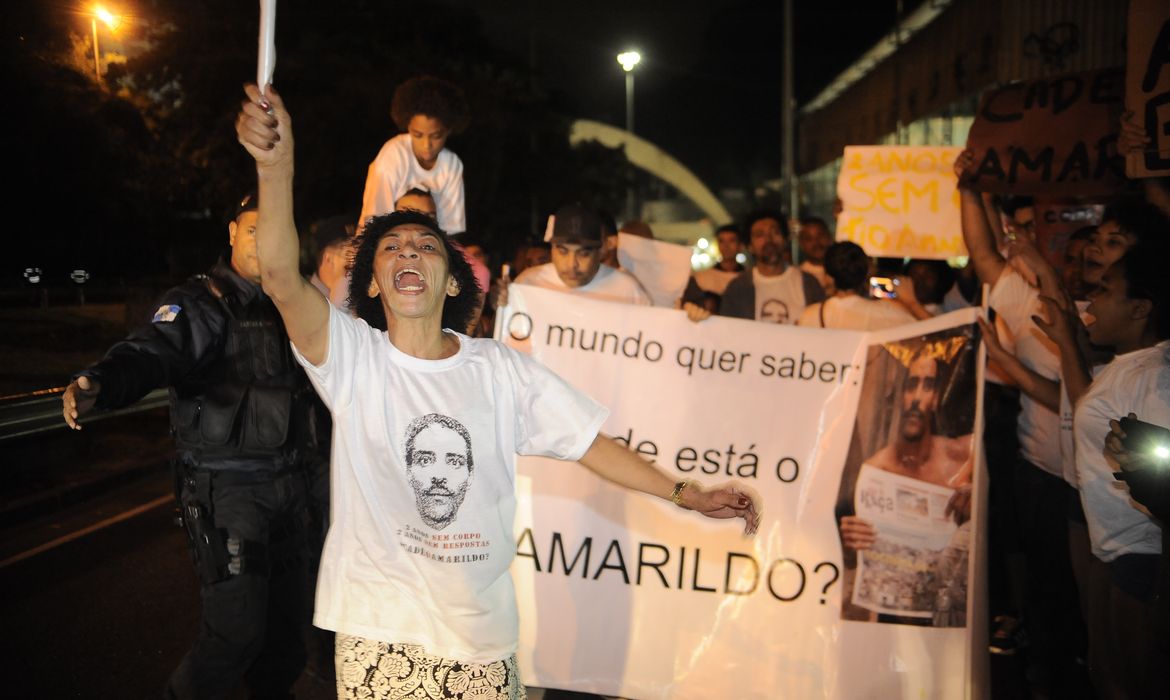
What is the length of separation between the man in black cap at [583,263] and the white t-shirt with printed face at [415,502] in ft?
8.69

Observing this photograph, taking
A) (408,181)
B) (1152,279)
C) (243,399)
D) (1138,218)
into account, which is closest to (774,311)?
(408,181)

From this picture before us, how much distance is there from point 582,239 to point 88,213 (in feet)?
16.3

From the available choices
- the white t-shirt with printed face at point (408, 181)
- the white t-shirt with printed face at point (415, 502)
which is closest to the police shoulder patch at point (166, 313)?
the white t-shirt with printed face at point (415, 502)

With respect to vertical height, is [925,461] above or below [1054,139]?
below

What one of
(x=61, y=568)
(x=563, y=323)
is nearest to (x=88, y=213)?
(x=61, y=568)

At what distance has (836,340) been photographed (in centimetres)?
468

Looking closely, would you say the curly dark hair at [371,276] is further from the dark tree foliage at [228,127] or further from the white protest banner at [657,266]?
the white protest banner at [657,266]

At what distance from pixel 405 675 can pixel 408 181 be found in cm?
360

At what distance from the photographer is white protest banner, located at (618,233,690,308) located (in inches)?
270

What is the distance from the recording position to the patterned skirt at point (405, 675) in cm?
282

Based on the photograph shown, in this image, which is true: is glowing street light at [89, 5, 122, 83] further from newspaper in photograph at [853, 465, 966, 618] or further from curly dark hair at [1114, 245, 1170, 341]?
curly dark hair at [1114, 245, 1170, 341]

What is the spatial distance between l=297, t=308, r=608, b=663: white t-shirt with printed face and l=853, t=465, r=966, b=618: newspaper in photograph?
209 cm

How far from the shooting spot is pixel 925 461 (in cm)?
454

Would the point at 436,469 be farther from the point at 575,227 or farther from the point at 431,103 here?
the point at 431,103
